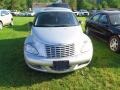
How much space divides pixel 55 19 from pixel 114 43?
8.52ft

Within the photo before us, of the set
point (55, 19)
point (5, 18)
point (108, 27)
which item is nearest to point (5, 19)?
point (5, 18)

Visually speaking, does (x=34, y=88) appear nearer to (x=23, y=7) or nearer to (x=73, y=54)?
(x=73, y=54)

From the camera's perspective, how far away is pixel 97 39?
12.2 metres

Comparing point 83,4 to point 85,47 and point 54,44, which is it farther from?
point 54,44

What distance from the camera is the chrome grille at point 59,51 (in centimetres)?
692

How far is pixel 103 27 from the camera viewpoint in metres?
10.9

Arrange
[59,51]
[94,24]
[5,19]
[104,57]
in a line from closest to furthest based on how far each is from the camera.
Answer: [59,51] < [104,57] < [94,24] < [5,19]

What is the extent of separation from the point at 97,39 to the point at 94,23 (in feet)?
2.54

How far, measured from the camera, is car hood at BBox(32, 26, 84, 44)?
718 cm

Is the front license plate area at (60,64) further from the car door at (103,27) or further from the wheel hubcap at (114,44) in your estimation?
the car door at (103,27)

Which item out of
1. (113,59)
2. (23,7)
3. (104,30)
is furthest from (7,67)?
(23,7)

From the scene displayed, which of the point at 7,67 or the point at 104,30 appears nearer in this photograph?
the point at 7,67

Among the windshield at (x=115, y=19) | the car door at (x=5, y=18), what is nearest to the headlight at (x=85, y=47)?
the windshield at (x=115, y=19)

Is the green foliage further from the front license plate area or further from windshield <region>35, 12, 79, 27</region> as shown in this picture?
the front license plate area
